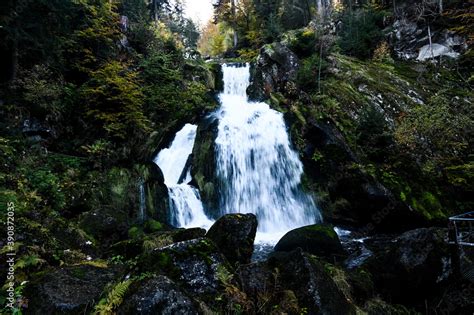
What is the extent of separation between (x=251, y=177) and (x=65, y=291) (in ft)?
33.4

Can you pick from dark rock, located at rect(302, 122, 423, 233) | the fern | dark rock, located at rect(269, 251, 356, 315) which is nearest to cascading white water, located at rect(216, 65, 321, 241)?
dark rock, located at rect(302, 122, 423, 233)

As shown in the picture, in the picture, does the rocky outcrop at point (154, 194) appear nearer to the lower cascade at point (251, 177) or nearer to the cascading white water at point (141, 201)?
the cascading white water at point (141, 201)

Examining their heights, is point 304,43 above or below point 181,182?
above

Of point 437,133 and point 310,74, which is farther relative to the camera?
point 310,74

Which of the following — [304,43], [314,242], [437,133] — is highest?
[304,43]

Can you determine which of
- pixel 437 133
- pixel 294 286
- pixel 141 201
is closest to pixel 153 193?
pixel 141 201

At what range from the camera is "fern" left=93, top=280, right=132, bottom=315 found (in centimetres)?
318

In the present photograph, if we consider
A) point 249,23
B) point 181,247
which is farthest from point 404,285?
point 249,23

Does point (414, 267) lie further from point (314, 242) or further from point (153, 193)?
point (153, 193)

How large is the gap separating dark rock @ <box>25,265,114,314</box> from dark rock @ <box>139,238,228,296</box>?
Result: 782mm

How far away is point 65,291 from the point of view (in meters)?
3.65

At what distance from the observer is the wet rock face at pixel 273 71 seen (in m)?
18.8

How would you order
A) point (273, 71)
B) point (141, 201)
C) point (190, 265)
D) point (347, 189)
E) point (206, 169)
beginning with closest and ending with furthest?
point (190, 265)
point (141, 201)
point (347, 189)
point (206, 169)
point (273, 71)

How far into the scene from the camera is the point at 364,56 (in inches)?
859
